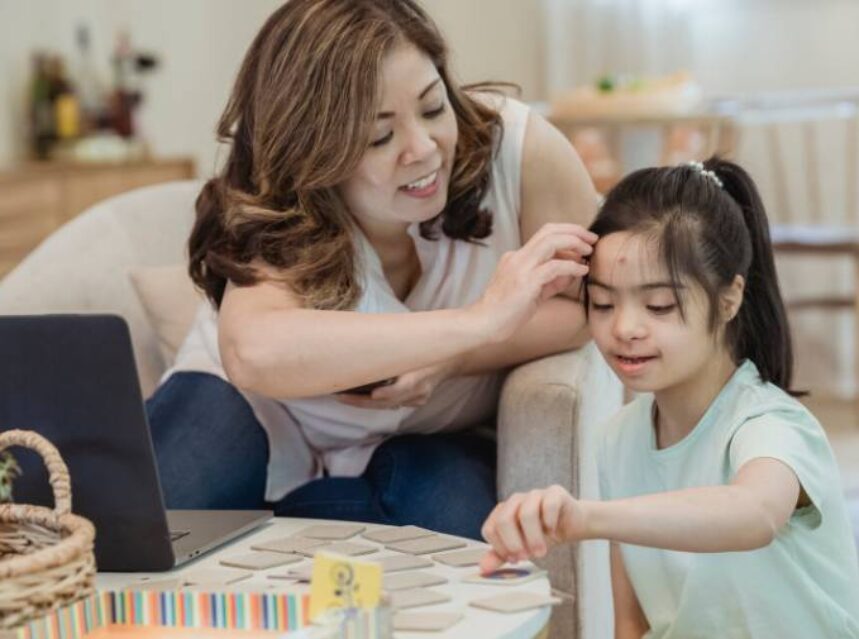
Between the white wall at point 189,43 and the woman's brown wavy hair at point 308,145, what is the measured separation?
2.81 meters

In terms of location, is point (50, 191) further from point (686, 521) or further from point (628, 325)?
point (686, 521)

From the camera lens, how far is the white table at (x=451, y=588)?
125 centimetres

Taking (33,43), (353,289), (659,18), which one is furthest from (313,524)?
(659,18)

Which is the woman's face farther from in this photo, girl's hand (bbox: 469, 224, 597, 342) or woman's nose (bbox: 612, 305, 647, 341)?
woman's nose (bbox: 612, 305, 647, 341)

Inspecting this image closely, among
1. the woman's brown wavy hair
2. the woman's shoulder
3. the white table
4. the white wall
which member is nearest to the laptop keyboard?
the white table

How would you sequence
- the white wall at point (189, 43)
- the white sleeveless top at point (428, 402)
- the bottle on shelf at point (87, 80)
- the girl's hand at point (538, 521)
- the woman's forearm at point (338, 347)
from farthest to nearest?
the bottle on shelf at point (87, 80)
the white wall at point (189, 43)
the white sleeveless top at point (428, 402)
the woman's forearm at point (338, 347)
the girl's hand at point (538, 521)

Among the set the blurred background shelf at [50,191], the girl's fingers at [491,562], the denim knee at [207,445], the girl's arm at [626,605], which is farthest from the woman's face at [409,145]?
the blurred background shelf at [50,191]

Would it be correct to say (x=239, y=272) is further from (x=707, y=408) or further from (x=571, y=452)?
(x=707, y=408)

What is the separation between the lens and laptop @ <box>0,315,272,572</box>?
4.49 feet

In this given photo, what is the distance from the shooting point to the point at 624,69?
5.24 meters

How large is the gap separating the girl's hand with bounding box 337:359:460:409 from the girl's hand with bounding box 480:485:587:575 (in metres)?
0.57

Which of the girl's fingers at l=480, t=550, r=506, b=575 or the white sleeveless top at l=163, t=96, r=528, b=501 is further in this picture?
the white sleeveless top at l=163, t=96, r=528, b=501

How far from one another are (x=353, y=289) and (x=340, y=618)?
76cm

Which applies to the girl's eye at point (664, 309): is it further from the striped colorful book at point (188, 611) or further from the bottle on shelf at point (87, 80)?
the bottle on shelf at point (87, 80)
